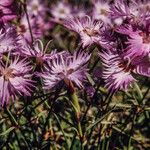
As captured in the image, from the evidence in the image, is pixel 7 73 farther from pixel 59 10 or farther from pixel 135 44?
pixel 59 10

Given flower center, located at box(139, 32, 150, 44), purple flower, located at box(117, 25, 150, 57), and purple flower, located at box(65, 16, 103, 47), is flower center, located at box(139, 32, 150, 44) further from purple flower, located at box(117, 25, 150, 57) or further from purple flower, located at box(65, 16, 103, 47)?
purple flower, located at box(65, 16, 103, 47)

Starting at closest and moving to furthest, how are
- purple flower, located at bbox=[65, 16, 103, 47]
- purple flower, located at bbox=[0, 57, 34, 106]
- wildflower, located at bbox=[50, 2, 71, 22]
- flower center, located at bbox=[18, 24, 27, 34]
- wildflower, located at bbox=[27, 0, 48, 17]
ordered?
purple flower, located at bbox=[0, 57, 34, 106] < purple flower, located at bbox=[65, 16, 103, 47] < flower center, located at bbox=[18, 24, 27, 34] < wildflower, located at bbox=[27, 0, 48, 17] < wildflower, located at bbox=[50, 2, 71, 22]

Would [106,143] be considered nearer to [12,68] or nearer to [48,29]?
[12,68]

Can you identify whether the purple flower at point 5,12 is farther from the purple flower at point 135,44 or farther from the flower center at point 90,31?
the purple flower at point 135,44

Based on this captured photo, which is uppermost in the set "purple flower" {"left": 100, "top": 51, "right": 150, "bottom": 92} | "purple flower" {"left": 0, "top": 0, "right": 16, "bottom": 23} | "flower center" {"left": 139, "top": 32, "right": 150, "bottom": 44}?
"purple flower" {"left": 0, "top": 0, "right": 16, "bottom": 23}

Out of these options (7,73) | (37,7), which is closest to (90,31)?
(7,73)

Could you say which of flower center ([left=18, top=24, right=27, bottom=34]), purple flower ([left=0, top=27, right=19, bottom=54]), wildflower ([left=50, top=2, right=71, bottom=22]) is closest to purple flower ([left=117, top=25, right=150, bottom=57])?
purple flower ([left=0, top=27, right=19, bottom=54])

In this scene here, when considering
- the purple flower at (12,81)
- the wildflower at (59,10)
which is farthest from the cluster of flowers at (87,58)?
the wildflower at (59,10)
